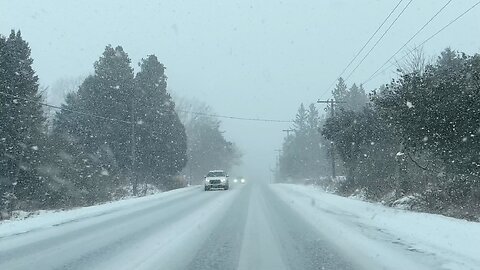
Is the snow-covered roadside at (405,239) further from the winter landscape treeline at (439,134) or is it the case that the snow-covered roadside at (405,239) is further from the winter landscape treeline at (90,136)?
the winter landscape treeline at (90,136)

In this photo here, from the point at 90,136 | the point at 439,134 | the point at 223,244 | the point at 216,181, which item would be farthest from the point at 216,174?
the point at 223,244

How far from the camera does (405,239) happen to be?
1052 centimetres

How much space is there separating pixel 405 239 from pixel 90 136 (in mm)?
38602

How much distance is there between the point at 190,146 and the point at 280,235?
70.8 m

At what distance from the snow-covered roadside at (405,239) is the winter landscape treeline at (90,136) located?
16896 millimetres

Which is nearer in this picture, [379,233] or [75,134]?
[379,233]

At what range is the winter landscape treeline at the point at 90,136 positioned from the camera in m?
27.8

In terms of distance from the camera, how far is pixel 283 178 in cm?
11169

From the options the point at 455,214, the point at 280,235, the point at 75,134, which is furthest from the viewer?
the point at 75,134

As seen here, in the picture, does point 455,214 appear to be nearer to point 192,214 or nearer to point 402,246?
point 402,246

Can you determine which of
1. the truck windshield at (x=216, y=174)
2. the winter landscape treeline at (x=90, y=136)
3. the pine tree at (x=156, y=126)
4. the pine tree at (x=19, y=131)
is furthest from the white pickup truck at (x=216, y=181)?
the pine tree at (x=19, y=131)

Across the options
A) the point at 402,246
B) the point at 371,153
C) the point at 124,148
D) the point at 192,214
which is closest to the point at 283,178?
the point at 124,148

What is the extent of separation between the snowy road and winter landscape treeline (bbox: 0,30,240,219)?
12836mm

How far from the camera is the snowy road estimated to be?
8.05 m
